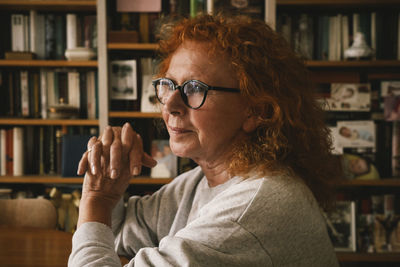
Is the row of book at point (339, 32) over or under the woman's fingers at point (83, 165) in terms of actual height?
over

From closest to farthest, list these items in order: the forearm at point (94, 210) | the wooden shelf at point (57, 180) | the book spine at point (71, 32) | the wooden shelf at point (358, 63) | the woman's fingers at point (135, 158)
Result: the forearm at point (94, 210)
the woman's fingers at point (135, 158)
the wooden shelf at point (358, 63)
the wooden shelf at point (57, 180)
the book spine at point (71, 32)

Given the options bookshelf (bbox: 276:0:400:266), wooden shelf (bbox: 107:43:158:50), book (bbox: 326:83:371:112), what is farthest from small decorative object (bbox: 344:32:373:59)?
wooden shelf (bbox: 107:43:158:50)

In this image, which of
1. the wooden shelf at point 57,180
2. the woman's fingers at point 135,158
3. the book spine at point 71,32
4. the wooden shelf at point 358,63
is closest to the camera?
the woman's fingers at point 135,158

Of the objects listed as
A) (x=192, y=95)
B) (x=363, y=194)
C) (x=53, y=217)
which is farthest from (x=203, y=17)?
(x=363, y=194)

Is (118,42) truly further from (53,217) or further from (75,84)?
(53,217)

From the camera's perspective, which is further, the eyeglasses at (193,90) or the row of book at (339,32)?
the row of book at (339,32)

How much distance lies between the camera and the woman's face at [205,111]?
96 cm

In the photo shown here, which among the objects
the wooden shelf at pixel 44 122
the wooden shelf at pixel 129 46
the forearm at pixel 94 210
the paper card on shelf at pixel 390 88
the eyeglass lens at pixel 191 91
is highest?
the wooden shelf at pixel 129 46

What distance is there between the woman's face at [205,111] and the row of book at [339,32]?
1455 mm

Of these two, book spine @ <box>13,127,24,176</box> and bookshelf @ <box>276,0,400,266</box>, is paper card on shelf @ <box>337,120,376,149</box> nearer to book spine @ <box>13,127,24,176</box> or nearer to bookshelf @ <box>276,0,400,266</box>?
bookshelf @ <box>276,0,400,266</box>

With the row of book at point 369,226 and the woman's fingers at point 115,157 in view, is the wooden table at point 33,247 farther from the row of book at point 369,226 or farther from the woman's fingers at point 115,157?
the row of book at point 369,226

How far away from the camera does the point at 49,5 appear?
2.32 meters

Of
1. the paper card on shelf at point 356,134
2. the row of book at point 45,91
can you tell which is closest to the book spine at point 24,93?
the row of book at point 45,91

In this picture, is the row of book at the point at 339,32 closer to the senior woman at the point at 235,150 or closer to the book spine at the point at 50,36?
the senior woman at the point at 235,150
